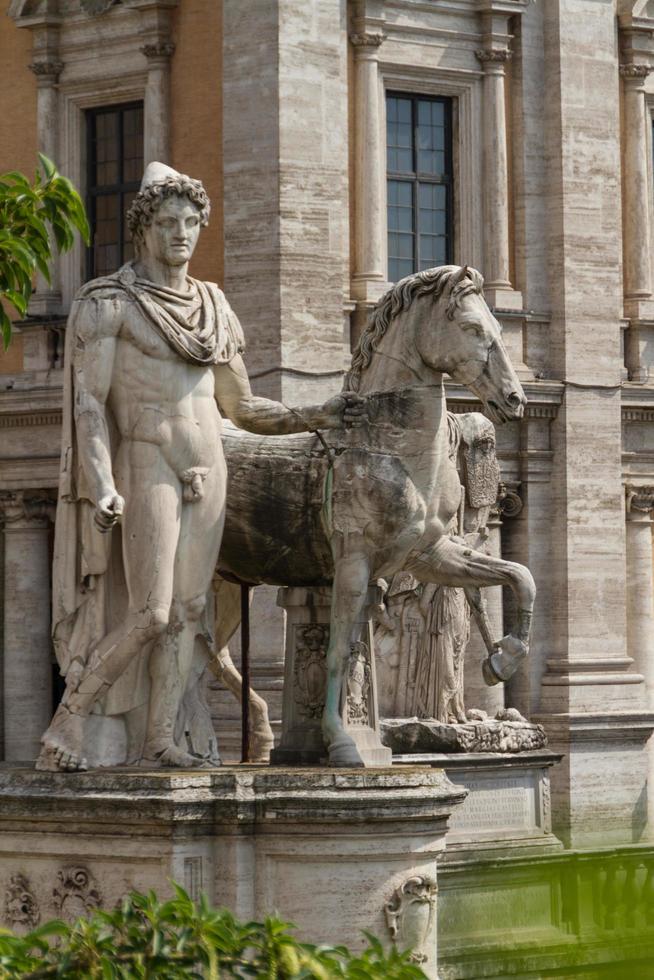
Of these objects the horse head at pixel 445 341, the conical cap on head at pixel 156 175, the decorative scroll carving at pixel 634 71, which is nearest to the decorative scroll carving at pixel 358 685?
the horse head at pixel 445 341

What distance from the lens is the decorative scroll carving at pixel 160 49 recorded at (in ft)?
92.5

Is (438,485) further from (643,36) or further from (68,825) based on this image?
(643,36)

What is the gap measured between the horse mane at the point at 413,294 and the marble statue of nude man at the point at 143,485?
95 cm

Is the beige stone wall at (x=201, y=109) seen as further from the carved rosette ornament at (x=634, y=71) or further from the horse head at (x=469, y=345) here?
the horse head at (x=469, y=345)

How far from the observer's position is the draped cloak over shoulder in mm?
10602

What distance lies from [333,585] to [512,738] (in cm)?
1122

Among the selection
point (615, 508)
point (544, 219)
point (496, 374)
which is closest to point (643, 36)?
point (544, 219)

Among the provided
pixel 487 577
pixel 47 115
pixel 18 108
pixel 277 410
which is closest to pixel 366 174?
pixel 47 115

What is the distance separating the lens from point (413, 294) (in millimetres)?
11328

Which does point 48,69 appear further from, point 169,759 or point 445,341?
point 169,759

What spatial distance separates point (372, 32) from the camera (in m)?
27.8

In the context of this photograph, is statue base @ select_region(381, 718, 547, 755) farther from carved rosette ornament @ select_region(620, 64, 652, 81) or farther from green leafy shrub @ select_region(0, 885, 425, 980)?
green leafy shrub @ select_region(0, 885, 425, 980)

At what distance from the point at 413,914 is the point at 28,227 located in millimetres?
3344

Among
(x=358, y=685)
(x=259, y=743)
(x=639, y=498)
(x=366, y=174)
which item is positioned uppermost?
(x=366, y=174)
